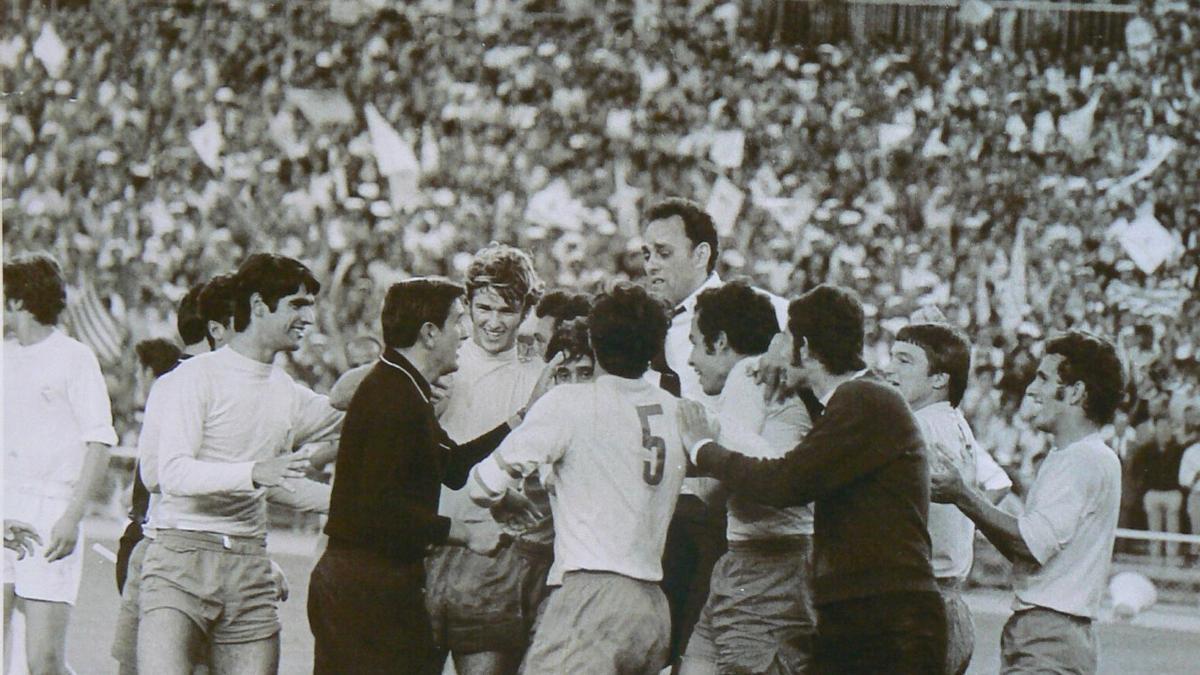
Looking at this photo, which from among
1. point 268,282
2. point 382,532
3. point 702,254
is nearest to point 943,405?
point 702,254

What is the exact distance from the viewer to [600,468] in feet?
Result: 11.6

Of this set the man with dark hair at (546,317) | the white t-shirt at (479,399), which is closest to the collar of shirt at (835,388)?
the man with dark hair at (546,317)

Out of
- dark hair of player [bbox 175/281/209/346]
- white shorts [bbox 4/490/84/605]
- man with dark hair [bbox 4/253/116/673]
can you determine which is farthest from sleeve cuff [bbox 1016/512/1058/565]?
white shorts [bbox 4/490/84/605]

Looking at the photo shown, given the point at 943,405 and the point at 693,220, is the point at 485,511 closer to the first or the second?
the point at 693,220

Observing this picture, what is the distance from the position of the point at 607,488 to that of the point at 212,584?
1050 mm

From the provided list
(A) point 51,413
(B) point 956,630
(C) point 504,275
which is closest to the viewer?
(B) point 956,630

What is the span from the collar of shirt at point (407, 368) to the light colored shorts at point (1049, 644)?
155 cm

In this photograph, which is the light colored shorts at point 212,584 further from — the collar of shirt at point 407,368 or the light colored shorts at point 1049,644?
the light colored shorts at point 1049,644

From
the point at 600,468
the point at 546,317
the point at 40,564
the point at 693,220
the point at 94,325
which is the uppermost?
the point at 693,220

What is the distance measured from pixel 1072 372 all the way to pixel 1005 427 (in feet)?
19.8

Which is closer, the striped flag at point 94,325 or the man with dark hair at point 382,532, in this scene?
the man with dark hair at point 382,532

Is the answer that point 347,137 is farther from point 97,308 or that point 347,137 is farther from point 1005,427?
point 1005,427

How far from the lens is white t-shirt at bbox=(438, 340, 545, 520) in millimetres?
4312

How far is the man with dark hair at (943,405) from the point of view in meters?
4.20
